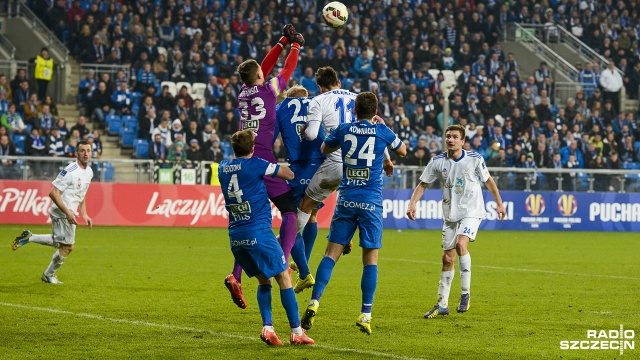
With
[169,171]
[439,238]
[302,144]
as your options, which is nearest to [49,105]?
[169,171]

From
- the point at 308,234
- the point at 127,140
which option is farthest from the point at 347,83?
the point at 308,234

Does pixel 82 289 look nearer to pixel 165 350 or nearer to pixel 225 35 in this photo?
pixel 165 350

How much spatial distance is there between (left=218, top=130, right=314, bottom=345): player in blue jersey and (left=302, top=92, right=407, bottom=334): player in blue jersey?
0.84m

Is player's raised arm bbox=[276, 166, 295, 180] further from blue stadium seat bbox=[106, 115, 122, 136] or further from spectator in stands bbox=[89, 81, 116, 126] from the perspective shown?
spectator in stands bbox=[89, 81, 116, 126]

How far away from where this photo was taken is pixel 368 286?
32.9 ft

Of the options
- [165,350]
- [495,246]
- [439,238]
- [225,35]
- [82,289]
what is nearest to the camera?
[165,350]

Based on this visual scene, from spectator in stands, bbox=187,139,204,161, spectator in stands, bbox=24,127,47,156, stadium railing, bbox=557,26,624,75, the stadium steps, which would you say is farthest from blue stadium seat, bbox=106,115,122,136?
stadium railing, bbox=557,26,624,75

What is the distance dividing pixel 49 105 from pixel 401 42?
42.3 ft

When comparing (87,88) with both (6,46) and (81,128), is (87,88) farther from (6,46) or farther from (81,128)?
(6,46)

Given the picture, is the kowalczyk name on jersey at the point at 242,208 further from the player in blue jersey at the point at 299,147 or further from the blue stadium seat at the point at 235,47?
the blue stadium seat at the point at 235,47

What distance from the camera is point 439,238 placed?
25.1 m

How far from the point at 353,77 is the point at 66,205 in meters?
19.3

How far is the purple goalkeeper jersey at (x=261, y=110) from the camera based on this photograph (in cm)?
1136

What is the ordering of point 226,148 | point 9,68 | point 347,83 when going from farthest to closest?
point 347,83
point 9,68
point 226,148
